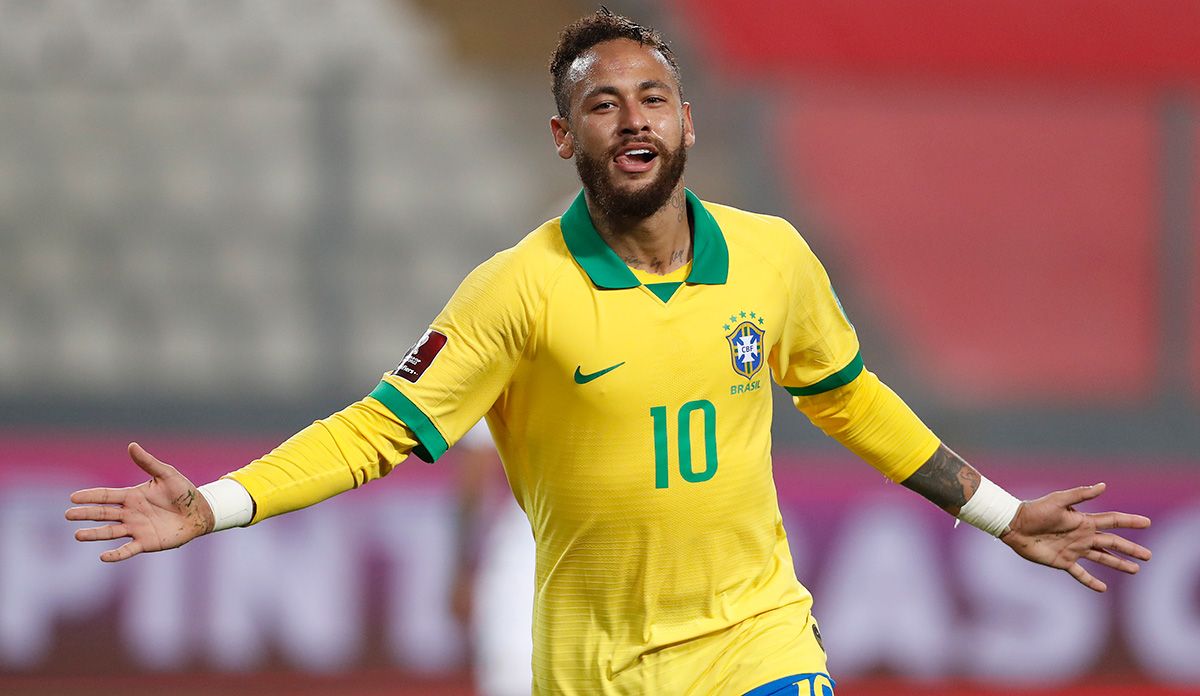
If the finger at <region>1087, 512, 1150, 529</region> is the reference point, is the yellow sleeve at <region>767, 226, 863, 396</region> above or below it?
above

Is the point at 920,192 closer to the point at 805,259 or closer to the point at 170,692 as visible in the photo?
the point at 170,692

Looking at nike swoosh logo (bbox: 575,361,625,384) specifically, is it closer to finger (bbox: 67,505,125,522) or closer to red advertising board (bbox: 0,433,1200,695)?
finger (bbox: 67,505,125,522)

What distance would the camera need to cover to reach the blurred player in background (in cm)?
541

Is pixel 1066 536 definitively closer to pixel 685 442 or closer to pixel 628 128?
pixel 685 442

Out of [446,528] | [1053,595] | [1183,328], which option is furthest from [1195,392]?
[446,528]

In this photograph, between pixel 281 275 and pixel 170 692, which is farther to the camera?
pixel 281 275

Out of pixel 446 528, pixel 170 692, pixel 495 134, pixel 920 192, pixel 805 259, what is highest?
pixel 495 134

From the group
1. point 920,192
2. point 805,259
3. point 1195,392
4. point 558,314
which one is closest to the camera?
point 558,314

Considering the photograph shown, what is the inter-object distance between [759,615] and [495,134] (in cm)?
540

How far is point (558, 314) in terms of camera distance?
3.37 m

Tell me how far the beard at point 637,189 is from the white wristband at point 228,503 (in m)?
0.97

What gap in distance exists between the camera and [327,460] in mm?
3275

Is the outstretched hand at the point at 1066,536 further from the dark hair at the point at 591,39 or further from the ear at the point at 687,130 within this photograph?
the dark hair at the point at 591,39

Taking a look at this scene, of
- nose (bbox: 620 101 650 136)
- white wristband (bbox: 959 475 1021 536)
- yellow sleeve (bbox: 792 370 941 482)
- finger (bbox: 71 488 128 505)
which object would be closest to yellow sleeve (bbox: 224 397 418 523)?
finger (bbox: 71 488 128 505)
